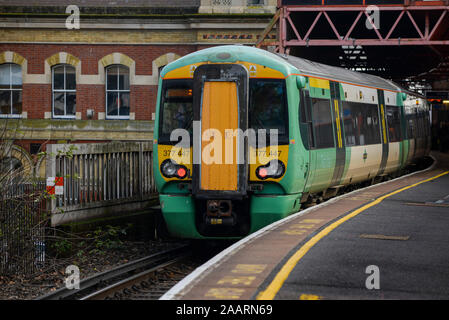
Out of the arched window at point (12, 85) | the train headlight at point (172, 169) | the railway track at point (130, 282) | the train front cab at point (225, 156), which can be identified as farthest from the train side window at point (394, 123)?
the arched window at point (12, 85)

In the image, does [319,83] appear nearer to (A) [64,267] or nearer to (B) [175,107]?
(B) [175,107]

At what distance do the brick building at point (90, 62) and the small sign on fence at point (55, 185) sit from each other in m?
13.6

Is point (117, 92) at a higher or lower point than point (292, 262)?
higher

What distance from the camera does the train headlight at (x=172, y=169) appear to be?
39.1 feet

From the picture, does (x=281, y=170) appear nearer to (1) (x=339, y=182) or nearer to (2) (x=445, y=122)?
(1) (x=339, y=182)

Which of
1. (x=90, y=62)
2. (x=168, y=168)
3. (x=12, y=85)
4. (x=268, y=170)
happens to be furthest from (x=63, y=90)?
(x=268, y=170)

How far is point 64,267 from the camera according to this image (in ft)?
40.2

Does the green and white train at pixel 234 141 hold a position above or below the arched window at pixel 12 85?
below

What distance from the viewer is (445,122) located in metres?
50.3

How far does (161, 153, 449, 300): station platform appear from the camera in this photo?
23.2 feet

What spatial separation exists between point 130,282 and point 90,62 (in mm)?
17620

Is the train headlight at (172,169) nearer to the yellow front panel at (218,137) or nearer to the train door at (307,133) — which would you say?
the yellow front panel at (218,137)

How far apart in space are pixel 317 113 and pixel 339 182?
247 cm

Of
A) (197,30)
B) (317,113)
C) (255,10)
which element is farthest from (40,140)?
(317,113)
